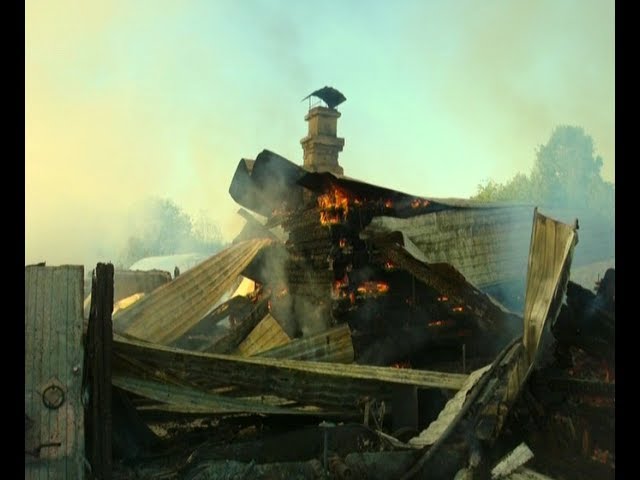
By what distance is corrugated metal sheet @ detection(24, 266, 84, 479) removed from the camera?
435 cm

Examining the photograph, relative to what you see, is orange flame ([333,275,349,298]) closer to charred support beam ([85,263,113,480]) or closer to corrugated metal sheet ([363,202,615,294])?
corrugated metal sheet ([363,202,615,294])

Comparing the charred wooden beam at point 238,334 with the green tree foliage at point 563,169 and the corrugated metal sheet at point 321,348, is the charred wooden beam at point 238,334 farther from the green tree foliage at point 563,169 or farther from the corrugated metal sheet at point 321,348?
the green tree foliage at point 563,169

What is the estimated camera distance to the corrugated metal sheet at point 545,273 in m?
5.14

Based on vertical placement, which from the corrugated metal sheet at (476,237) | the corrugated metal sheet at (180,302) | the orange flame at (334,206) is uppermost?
the orange flame at (334,206)

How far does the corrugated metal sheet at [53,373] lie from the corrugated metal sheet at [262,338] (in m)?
3.81

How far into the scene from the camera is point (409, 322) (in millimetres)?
10484

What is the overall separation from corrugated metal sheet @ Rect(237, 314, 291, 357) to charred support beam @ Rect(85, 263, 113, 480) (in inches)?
141

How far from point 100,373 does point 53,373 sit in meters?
0.40

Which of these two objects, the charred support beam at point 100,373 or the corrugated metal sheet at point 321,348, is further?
the corrugated metal sheet at point 321,348

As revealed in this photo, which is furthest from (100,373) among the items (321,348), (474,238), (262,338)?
(474,238)

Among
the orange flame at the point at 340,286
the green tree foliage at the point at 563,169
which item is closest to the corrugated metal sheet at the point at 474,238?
the orange flame at the point at 340,286

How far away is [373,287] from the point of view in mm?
10266

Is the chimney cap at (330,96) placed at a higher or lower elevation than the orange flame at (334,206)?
higher
